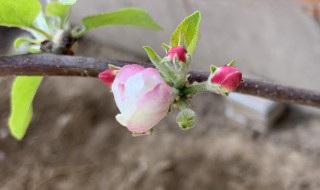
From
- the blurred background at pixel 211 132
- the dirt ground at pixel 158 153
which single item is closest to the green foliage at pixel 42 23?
the blurred background at pixel 211 132

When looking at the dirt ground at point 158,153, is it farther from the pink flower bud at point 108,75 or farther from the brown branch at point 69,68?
the pink flower bud at point 108,75

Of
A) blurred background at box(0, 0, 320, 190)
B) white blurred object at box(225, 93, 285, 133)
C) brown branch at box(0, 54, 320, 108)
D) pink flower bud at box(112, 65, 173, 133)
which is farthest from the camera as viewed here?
white blurred object at box(225, 93, 285, 133)

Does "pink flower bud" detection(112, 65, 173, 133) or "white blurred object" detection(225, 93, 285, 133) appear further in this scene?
"white blurred object" detection(225, 93, 285, 133)

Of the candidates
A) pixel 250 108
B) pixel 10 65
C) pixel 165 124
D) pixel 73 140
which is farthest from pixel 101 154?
pixel 10 65

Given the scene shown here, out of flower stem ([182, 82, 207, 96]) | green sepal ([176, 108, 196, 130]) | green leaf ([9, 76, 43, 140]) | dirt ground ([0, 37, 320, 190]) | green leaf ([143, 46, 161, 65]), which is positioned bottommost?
dirt ground ([0, 37, 320, 190])

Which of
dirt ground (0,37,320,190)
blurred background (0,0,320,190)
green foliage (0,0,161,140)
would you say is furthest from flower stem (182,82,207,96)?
dirt ground (0,37,320,190)

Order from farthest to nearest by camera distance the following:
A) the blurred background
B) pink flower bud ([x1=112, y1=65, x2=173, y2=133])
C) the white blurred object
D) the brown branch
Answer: the white blurred object
the blurred background
the brown branch
pink flower bud ([x1=112, y1=65, x2=173, y2=133])

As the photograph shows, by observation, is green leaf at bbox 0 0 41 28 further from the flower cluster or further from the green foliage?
the flower cluster
